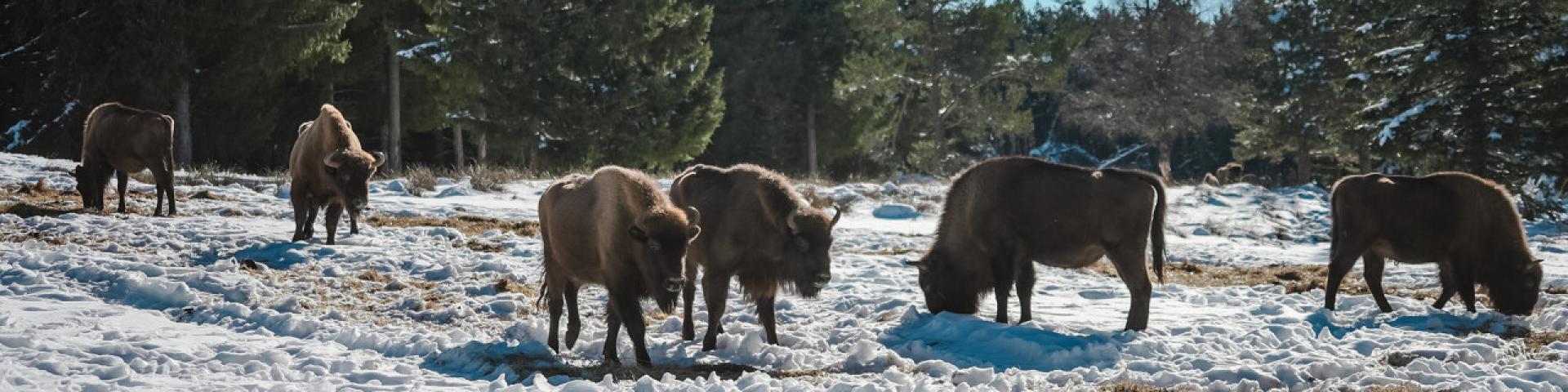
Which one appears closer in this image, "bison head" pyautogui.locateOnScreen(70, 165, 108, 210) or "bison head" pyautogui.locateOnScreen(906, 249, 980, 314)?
"bison head" pyautogui.locateOnScreen(906, 249, 980, 314)

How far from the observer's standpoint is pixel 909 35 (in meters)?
45.8

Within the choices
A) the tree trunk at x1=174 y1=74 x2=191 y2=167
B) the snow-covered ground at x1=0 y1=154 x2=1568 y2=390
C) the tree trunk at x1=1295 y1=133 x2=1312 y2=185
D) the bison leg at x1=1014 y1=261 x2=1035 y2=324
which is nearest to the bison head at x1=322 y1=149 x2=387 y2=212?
the snow-covered ground at x1=0 y1=154 x2=1568 y2=390

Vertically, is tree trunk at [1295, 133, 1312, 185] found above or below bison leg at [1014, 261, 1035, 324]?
above

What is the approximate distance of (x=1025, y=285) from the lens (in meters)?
10.4

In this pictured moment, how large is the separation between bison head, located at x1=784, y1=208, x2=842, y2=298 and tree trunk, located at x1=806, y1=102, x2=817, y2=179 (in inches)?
1443

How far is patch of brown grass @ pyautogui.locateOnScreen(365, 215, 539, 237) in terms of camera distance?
642 inches

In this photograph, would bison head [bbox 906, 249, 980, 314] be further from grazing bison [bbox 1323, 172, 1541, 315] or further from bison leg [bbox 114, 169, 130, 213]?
bison leg [bbox 114, 169, 130, 213]

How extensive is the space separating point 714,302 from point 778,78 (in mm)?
38204

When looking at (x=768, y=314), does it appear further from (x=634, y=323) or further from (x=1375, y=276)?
(x=1375, y=276)

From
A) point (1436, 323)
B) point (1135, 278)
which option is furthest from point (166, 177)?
point (1436, 323)

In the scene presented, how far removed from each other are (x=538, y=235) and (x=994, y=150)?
2381 inches

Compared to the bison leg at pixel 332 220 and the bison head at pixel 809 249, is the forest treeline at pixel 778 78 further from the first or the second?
the bison head at pixel 809 249

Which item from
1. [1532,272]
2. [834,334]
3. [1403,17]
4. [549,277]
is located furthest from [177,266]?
[1403,17]

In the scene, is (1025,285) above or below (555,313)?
above
